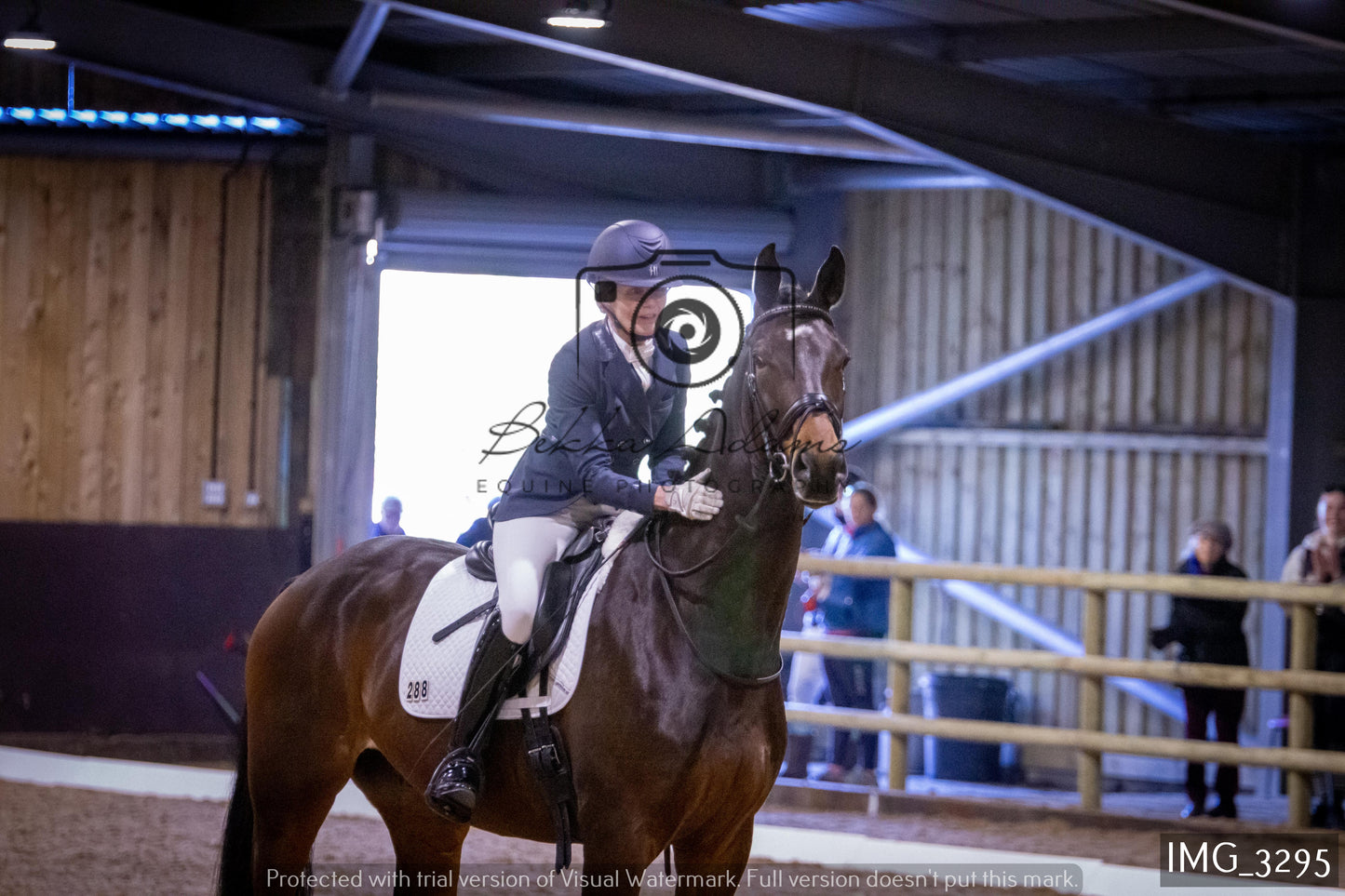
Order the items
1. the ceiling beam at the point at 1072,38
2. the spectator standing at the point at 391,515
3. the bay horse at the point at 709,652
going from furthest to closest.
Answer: the spectator standing at the point at 391,515, the ceiling beam at the point at 1072,38, the bay horse at the point at 709,652

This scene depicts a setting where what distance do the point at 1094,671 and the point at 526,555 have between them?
373cm

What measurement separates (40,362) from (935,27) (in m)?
5.69

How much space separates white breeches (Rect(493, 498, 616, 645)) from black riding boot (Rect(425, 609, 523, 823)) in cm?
6

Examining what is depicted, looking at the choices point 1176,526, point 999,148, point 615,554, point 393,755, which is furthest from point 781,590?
point 1176,526

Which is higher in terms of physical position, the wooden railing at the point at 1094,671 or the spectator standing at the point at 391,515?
the spectator standing at the point at 391,515

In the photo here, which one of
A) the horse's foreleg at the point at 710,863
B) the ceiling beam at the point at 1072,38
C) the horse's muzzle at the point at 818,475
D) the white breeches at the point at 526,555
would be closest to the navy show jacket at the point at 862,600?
the ceiling beam at the point at 1072,38

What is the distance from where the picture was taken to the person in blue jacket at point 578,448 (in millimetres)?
2830

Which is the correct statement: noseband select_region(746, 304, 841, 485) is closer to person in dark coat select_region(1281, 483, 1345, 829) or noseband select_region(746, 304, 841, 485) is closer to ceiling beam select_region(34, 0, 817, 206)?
person in dark coat select_region(1281, 483, 1345, 829)

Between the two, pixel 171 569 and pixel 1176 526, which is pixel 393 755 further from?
pixel 1176 526

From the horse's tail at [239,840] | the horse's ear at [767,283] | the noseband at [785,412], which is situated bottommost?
the horse's tail at [239,840]

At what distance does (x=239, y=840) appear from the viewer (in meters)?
3.51

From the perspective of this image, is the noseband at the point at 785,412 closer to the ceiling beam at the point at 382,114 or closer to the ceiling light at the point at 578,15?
the ceiling light at the point at 578,15

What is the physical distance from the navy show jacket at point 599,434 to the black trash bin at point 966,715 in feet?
17.2

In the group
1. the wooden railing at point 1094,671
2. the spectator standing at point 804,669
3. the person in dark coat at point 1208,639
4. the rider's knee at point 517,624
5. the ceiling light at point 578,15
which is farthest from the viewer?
Answer: the spectator standing at point 804,669
